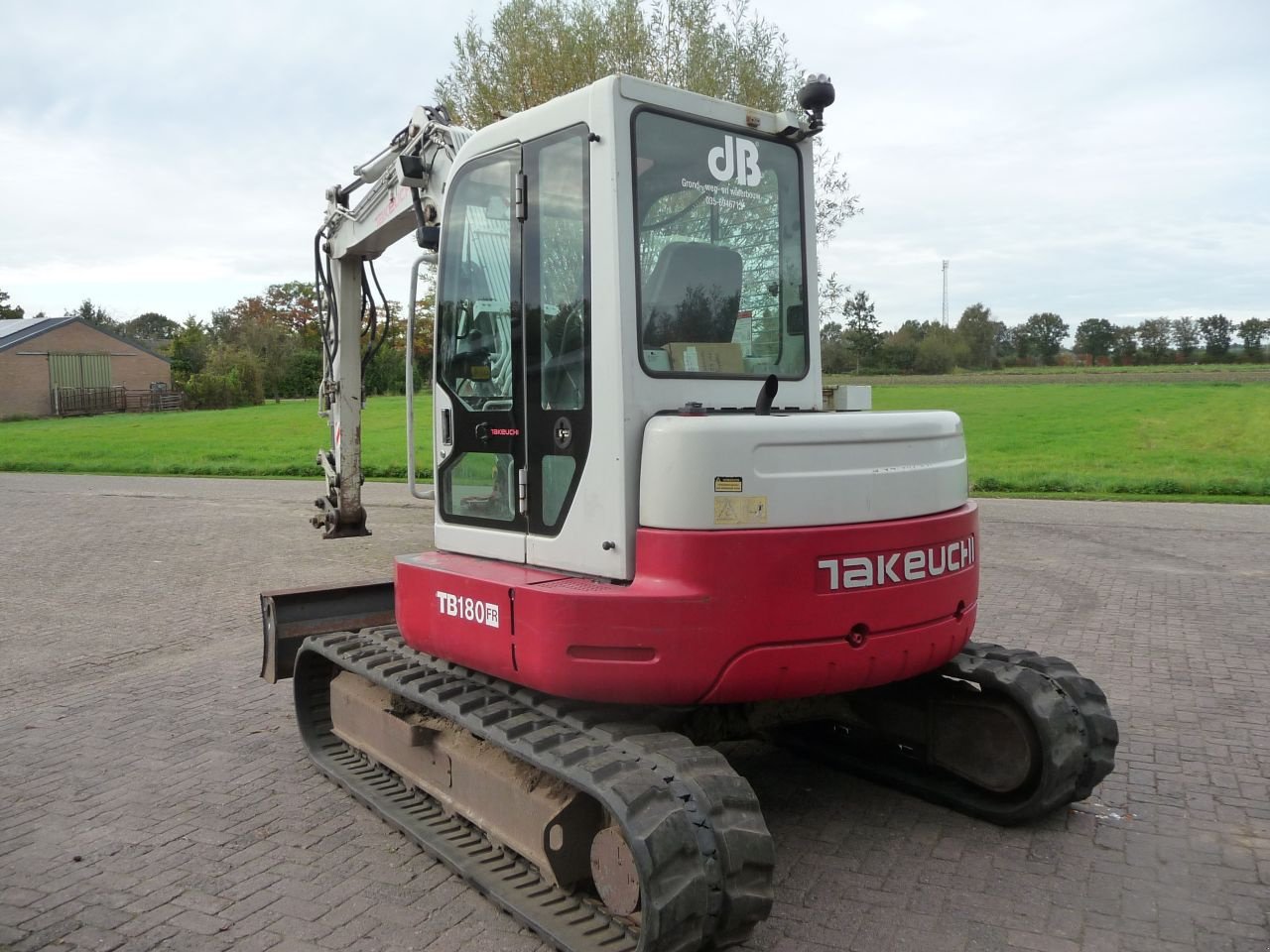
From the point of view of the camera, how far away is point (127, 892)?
13.8 feet

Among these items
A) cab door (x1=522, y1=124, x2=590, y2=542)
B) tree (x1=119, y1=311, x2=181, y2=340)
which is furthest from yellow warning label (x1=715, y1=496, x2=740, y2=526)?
tree (x1=119, y1=311, x2=181, y2=340)

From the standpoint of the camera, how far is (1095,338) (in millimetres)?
84500

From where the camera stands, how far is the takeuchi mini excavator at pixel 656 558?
145 inches

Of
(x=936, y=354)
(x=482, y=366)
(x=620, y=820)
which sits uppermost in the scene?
(x=936, y=354)

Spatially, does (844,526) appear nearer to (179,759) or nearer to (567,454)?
(567,454)

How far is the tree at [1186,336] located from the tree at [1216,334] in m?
0.55

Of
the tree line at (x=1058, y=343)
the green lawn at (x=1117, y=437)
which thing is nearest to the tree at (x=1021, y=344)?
the tree line at (x=1058, y=343)

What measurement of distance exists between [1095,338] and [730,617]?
8963cm

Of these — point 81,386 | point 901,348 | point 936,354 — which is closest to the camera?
point 81,386

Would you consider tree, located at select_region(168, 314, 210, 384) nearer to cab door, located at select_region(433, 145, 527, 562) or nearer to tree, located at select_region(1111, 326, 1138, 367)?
tree, located at select_region(1111, 326, 1138, 367)

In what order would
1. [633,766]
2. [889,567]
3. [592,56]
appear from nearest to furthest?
[633,766] < [889,567] < [592,56]

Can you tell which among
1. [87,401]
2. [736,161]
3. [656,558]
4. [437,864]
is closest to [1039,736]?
[656,558]

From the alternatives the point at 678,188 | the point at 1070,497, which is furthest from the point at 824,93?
the point at 1070,497

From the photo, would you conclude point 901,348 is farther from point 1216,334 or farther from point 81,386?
point 81,386
